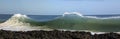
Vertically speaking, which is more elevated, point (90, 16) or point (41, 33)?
point (41, 33)

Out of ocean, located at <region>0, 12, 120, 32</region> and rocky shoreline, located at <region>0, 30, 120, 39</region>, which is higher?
rocky shoreline, located at <region>0, 30, 120, 39</region>

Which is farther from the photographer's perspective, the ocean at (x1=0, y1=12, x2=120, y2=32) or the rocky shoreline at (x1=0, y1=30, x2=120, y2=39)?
the ocean at (x1=0, y1=12, x2=120, y2=32)

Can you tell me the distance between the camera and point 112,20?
16.8 metres

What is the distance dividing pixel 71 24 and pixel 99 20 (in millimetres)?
1478

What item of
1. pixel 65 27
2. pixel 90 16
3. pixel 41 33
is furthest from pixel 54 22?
pixel 41 33

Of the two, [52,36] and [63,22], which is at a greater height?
[52,36]

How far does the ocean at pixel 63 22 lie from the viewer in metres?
16.5

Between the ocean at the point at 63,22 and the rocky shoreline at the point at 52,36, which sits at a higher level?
the rocky shoreline at the point at 52,36

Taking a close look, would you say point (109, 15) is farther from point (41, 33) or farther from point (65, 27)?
point (41, 33)

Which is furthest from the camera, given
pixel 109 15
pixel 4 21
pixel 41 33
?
pixel 4 21

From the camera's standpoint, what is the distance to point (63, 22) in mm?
17062

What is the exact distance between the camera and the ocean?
16531 millimetres

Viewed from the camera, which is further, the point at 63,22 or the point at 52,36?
the point at 63,22

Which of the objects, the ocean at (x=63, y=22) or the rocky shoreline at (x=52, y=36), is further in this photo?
the ocean at (x=63, y=22)
